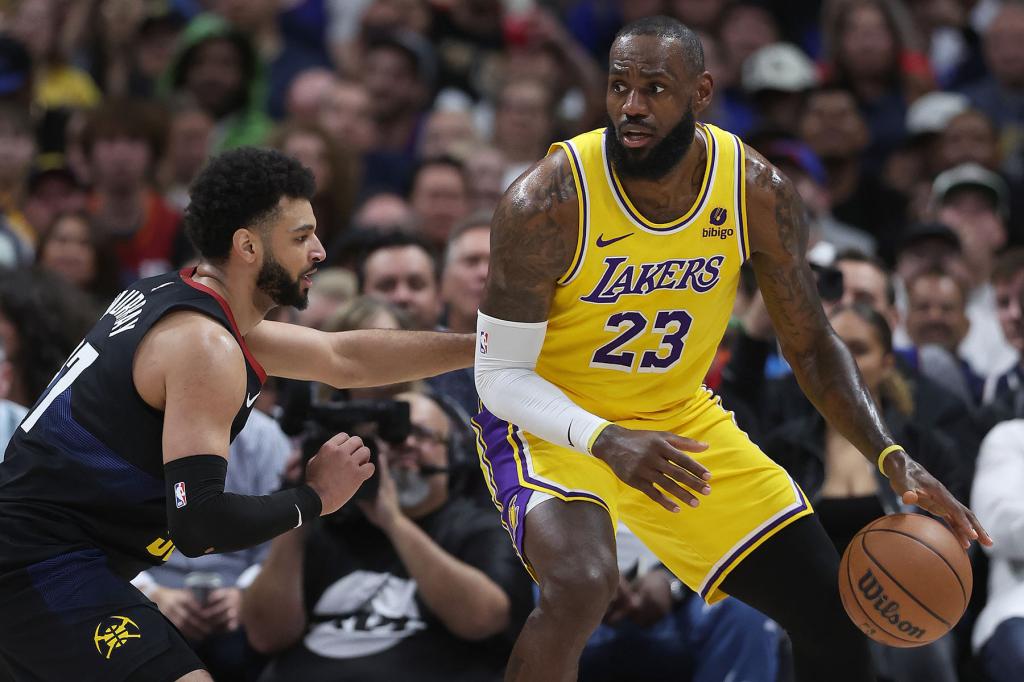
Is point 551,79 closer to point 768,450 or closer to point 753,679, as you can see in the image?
point 768,450

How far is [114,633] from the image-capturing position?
3.65 metres

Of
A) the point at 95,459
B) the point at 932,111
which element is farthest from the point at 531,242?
the point at 932,111

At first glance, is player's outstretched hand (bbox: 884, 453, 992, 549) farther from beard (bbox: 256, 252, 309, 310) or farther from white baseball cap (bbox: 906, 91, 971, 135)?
white baseball cap (bbox: 906, 91, 971, 135)

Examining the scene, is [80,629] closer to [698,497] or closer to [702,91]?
[698,497]

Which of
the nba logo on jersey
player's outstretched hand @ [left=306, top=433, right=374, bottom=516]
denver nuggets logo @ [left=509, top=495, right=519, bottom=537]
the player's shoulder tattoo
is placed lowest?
denver nuggets logo @ [left=509, top=495, right=519, bottom=537]

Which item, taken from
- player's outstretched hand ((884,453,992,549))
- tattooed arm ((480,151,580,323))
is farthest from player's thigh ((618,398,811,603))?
tattooed arm ((480,151,580,323))

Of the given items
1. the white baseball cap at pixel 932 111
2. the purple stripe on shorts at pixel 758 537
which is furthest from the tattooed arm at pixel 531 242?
the white baseball cap at pixel 932 111

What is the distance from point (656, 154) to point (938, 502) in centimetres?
133

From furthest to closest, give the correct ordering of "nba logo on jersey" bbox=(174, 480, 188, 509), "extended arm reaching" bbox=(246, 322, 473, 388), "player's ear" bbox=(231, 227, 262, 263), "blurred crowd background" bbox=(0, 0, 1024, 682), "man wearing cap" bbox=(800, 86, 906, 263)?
"man wearing cap" bbox=(800, 86, 906, 263) → "blurred crowd background" bbox=(0, 0, 1024, 682) → "extended arm reaching" bbox=(246, 322, 473, 388) → "player's ear" bbox=(231, 227, 262, 263) → "nba logo on jersey" bbox=(174, 480, 188, 509)

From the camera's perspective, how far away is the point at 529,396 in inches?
163

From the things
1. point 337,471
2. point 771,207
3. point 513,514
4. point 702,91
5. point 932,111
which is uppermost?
point 702,91

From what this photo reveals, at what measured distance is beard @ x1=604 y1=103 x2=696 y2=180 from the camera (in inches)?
165

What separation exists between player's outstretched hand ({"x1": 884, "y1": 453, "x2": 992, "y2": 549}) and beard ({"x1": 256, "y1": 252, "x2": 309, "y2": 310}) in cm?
188

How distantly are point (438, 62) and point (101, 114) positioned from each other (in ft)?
9.12
